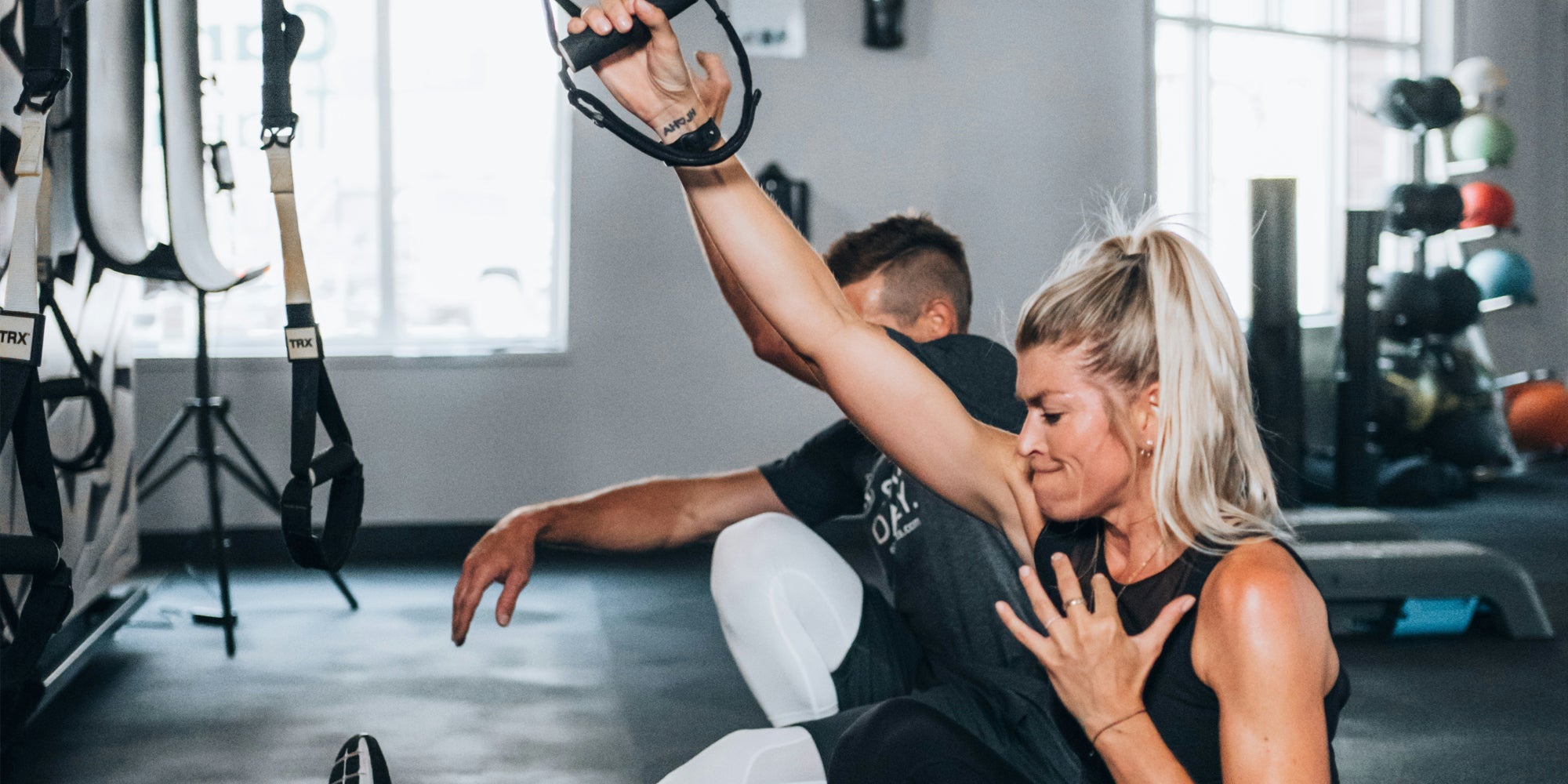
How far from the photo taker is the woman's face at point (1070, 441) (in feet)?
3.93

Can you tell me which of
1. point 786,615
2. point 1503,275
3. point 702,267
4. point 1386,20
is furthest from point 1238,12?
point 786,615

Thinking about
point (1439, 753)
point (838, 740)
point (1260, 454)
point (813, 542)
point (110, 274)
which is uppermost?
point (110, 274)

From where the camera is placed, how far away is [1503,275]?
6359 millimetres

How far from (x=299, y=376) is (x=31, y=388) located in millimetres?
237

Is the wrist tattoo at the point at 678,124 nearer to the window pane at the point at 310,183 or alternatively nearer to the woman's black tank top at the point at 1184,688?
the woman's black tank top at the point at 1184,688

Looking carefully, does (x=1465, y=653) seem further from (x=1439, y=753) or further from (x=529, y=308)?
(x=529, y=308)

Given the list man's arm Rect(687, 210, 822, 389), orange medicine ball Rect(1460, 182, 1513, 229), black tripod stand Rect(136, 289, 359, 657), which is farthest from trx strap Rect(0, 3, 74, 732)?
orange medicine ball Rect(1460, 182, 1513, 229)

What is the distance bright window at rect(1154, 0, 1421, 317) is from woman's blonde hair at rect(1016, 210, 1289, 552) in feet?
17.4

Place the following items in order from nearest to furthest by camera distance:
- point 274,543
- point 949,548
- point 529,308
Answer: point 949,548
point 274,543
point 529,308

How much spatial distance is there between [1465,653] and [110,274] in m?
3.66

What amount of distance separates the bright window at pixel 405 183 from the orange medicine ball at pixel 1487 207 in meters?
4.39

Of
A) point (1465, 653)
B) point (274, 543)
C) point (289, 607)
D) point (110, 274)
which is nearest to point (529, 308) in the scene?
point (274, 543)

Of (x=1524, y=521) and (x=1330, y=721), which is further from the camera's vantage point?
(x=1524, y=521)

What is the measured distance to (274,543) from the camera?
4.87 m
